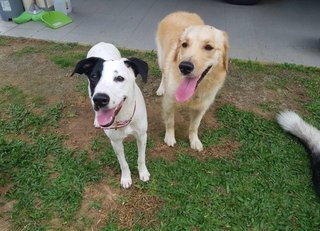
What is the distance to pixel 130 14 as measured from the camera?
5.81 meters

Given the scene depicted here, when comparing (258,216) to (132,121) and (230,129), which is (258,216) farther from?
(132,121)

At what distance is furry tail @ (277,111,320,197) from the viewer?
2.80 metres

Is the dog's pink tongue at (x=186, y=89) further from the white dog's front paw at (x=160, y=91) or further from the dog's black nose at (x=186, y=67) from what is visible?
the white dog's front paw at (x=160, y=91)

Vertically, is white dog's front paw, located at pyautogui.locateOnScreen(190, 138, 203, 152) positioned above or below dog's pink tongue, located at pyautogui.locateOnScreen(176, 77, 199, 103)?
below

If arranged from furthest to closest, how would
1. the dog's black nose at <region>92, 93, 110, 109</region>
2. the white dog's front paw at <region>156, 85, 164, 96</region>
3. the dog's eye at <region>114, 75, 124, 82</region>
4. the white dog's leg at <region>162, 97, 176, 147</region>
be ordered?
the white dog's front paw at <region>156, 85, 164, 96</region> < the white dog's leg at <region>162, 97, 176, 147</region> < the dog's eye at <region>114, 75, 124, 82</region> < the dog's black nose at <region>92, 93, 110, 109</region>

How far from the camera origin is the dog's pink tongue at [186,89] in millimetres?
2551

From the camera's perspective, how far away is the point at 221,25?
216 inches

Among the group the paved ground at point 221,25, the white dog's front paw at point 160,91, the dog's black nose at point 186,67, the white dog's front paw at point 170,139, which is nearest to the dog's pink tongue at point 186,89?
the dog's black nose at point 186,67

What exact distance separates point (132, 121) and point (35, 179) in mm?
1189

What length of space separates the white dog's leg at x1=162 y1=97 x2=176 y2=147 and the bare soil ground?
0.26 feet

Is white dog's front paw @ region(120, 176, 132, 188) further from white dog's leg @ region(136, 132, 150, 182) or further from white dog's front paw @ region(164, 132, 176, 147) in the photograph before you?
white dog's front paw @ region(164, 132, 176, 147)

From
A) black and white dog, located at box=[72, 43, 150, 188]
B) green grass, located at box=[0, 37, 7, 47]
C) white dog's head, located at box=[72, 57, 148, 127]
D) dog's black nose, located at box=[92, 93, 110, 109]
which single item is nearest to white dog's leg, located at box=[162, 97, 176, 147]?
black and white dog, located at box=[72, 43, 150, 188]

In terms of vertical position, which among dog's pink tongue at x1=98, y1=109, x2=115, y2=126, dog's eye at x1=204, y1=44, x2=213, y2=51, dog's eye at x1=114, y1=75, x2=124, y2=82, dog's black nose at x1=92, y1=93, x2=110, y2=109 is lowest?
dog's pink tongue at x1=98, y1=109, x2=115, y2=126

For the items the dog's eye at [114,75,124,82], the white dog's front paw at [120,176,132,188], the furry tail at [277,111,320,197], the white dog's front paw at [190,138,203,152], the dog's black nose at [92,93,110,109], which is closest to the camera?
the dog's black nose at [92,93,110,109]
